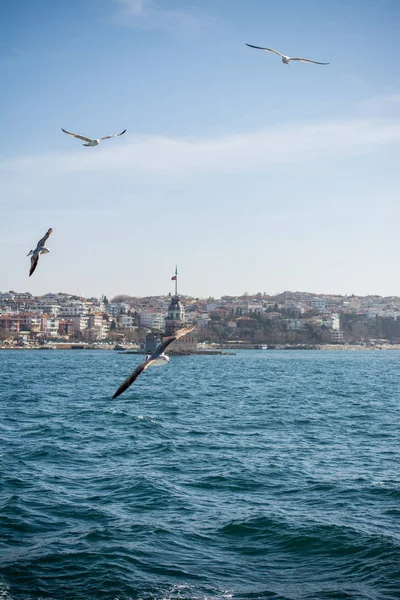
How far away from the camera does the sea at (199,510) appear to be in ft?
26.5

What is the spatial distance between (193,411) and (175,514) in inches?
536

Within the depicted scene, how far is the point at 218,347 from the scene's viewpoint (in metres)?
117

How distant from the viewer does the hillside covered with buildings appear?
11706cm

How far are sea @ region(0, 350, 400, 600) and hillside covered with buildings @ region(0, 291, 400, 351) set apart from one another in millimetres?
83079

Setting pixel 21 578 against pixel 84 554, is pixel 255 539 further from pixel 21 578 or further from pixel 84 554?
pixel 21 578

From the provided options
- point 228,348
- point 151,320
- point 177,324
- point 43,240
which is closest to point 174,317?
point 177,324

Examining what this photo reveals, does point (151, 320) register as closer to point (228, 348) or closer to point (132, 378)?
point (228, 348)

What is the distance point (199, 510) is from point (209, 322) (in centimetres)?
12162

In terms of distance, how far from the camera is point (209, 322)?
5207 inches

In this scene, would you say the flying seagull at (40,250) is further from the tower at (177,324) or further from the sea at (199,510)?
the tower at (177,324)

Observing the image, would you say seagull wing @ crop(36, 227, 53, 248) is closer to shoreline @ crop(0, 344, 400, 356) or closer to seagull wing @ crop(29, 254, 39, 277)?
seagull wing @ crop(29, 254, 39, 277)

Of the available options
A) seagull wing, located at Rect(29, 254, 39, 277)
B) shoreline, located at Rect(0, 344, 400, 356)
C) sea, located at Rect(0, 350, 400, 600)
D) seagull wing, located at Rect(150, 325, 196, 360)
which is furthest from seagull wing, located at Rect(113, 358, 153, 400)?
shoreline, located at Rect(0, 344, 400, 356)

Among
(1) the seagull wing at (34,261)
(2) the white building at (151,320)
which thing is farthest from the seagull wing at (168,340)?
(2) the white building at (151,320)

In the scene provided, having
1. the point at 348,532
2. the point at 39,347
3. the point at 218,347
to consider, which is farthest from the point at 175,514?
the point at 218,347
